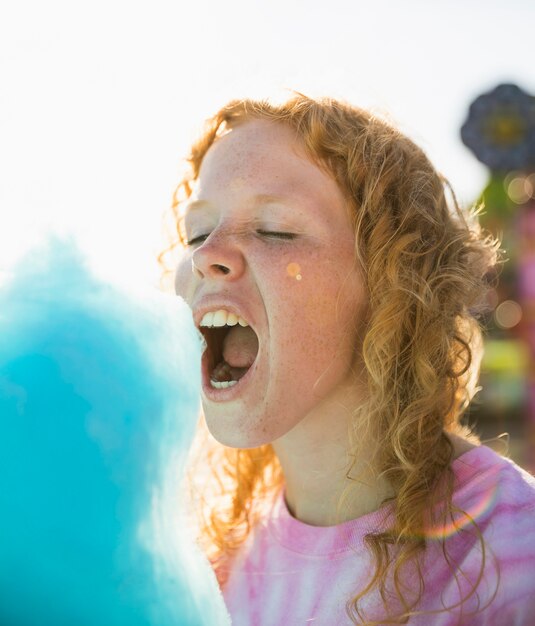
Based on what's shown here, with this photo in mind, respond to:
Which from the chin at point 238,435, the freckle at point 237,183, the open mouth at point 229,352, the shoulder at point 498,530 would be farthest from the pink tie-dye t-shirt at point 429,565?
the freckle at point 237,183

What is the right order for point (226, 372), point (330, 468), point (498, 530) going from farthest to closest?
point (226, 372) → point (330, 468) → point (498, 530)

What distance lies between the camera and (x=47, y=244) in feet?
4.23

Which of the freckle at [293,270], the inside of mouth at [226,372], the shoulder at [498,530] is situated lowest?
the shoulder at [498,530]

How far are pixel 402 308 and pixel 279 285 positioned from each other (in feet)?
0.97

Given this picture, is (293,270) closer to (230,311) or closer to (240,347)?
(230,311)

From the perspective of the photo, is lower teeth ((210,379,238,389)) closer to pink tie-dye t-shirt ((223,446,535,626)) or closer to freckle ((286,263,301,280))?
freckle ((286,263,301,280))

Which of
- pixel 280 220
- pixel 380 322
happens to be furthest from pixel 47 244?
pixel 380 322

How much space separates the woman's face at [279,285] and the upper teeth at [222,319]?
1 centimetres

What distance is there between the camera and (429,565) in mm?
1470

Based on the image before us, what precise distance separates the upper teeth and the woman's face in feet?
0.05

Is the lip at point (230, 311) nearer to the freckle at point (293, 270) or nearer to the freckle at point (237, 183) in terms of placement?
the freckle at point (293, 270)

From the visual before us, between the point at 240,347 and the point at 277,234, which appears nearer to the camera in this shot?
the point at 277,234

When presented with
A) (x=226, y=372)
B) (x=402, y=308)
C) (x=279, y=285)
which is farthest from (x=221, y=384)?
(x=402, y=308)

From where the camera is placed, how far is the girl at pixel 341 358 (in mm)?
1510
